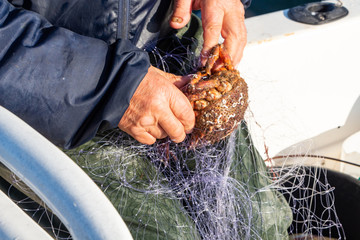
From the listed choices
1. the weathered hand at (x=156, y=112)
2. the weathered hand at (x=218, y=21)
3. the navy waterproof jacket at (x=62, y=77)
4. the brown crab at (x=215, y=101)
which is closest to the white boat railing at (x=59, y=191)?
the navy waterproof jacket at (x=62, y=77)

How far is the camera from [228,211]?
4.33 feet

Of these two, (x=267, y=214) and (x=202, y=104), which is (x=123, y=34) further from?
(x=267, y=214)

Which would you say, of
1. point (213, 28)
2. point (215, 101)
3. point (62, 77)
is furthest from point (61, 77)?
point (213, 28)

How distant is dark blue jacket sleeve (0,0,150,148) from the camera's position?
1050mm

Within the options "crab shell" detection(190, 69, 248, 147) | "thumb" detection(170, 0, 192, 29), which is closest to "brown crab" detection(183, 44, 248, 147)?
"crab shell" detection(190, 69, 248, 147)

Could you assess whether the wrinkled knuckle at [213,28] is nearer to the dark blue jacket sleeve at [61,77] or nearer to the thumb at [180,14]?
the thumb at [180,14]

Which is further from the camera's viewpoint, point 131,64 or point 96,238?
point 131,64

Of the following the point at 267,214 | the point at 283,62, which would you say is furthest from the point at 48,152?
the point at 283,62

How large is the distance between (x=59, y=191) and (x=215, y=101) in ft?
2.53

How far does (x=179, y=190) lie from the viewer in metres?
1.36

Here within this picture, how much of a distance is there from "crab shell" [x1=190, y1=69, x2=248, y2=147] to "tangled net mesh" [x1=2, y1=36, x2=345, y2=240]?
7 cm

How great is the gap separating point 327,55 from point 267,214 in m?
1.04

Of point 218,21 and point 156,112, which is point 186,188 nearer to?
point 156,112

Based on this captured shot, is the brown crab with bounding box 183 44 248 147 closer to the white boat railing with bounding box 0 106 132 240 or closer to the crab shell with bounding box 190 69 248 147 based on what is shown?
the crab shell with bounding box 190 69 248 147
